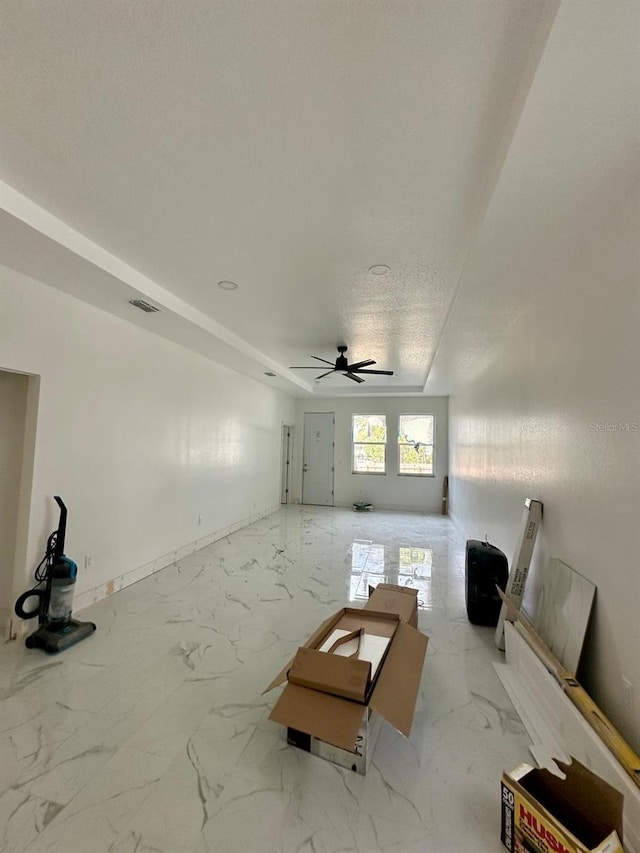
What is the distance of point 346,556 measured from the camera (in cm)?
490

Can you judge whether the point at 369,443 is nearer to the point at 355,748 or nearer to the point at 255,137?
the point at 355,748

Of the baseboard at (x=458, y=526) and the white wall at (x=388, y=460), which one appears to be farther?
the white wall at (x=388, y=460)

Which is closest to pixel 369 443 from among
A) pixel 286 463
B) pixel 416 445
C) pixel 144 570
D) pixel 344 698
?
pixel 416 445

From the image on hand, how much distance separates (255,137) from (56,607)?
337 centimetres

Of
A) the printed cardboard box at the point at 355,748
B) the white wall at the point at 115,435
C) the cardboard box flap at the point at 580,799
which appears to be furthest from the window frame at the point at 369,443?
the cardboard box flap at the point at 580,799

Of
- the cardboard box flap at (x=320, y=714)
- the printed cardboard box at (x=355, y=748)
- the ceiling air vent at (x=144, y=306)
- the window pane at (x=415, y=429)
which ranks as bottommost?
the printed cardboard box at (x=355, y=748)

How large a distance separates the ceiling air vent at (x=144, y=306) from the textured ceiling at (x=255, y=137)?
15cm

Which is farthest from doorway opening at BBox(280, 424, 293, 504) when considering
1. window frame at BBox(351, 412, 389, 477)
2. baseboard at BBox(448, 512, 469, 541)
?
baseboard at BBox(448, 512, 469, 541)

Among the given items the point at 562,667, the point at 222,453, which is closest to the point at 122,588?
the point at 222,453

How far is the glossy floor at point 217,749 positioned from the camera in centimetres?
138

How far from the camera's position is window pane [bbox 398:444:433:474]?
8.48 metres

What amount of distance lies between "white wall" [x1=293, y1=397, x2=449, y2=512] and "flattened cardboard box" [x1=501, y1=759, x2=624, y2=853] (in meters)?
7.17

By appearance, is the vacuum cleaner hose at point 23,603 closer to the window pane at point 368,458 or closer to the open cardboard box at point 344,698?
the open cardboard box at point 344,698

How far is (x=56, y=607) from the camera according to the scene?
8.81 feet
